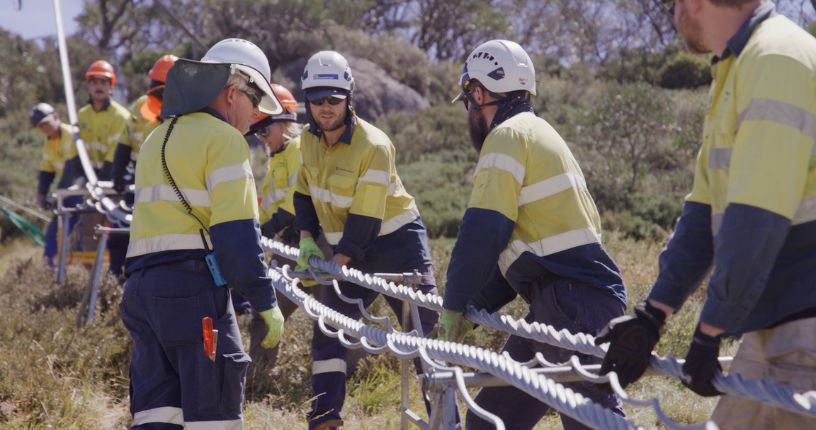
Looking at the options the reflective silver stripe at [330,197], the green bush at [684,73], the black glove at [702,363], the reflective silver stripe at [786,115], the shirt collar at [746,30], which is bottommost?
the green bush at [684,73]

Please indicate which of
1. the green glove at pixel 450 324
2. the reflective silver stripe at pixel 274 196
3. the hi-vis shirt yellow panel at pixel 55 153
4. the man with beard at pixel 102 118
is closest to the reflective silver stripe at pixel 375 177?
the green glove at pixel 450 324

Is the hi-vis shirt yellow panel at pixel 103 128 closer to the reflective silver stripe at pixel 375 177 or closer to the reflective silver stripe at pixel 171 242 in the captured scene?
the reflective silver stripe at pixel 375 177

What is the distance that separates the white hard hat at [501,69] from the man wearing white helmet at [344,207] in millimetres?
1185

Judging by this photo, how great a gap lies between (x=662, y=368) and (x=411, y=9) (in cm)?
3118

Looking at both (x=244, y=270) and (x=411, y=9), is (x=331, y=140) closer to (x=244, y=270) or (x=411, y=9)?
(x=244, y=270)

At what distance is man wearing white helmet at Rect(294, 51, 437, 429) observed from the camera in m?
4.66

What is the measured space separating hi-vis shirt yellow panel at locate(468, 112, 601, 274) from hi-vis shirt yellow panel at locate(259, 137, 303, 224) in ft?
9.05

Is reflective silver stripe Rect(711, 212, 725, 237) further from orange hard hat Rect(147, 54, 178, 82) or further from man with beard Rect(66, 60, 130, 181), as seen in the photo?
man with beard Rect(66, 60, 130, 181)

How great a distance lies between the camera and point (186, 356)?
128 inches

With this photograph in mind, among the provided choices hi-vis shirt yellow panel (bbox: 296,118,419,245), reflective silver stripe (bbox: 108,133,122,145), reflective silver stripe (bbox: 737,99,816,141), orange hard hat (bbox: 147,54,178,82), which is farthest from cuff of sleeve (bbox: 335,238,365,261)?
reflective silver stripe (bbox: 108,133,122,145)

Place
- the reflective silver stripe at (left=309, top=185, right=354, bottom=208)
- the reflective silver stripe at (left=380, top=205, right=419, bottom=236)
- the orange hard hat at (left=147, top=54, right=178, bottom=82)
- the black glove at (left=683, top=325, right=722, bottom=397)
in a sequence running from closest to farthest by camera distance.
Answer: the black glove at (left=683, top=325, right=722, bottom=397) < the reflective silver stripe at (left=309, top=185, right=354, bottom=208) < the reflective silver stripe at (left=380, top=205, right=419, bottom=236) < the orange hard hat at (left=147, top=54, right=178, bottom=82)

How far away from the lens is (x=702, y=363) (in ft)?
7.09

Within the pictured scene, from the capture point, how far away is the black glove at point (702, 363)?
2.15 metres

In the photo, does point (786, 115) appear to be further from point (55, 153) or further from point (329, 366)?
point (55, 153)
